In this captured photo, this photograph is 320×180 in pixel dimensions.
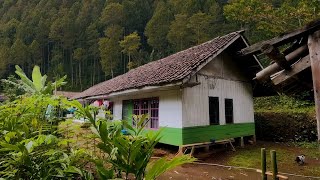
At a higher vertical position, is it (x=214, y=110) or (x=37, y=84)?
(x=37, y=84)

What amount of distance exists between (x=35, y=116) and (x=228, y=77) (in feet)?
33.5

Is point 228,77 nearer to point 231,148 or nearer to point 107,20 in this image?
point 231,148

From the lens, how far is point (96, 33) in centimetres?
4728

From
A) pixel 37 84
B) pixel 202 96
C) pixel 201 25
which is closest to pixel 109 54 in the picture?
pixel 201 25

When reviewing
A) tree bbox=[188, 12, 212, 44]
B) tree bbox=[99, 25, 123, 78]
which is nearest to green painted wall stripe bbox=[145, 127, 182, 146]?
tree bbox=[188, 12, 212, 44]

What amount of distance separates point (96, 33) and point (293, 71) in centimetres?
4700

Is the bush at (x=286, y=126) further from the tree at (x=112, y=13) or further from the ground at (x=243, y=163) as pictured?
the tree at (x=112, y=13)

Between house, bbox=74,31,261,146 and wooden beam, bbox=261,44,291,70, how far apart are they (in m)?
5.00

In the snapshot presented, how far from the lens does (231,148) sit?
11.1m

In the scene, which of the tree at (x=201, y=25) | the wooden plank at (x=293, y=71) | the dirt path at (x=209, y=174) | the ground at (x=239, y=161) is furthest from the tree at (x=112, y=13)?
the wooden plank at (x=293, y=71)

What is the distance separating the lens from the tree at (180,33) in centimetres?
3475

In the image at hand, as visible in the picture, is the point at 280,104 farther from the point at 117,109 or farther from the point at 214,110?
the point at 117,109

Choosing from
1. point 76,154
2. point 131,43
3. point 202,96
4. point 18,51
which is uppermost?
point 18,51

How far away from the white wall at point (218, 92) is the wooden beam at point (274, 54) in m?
6.16
